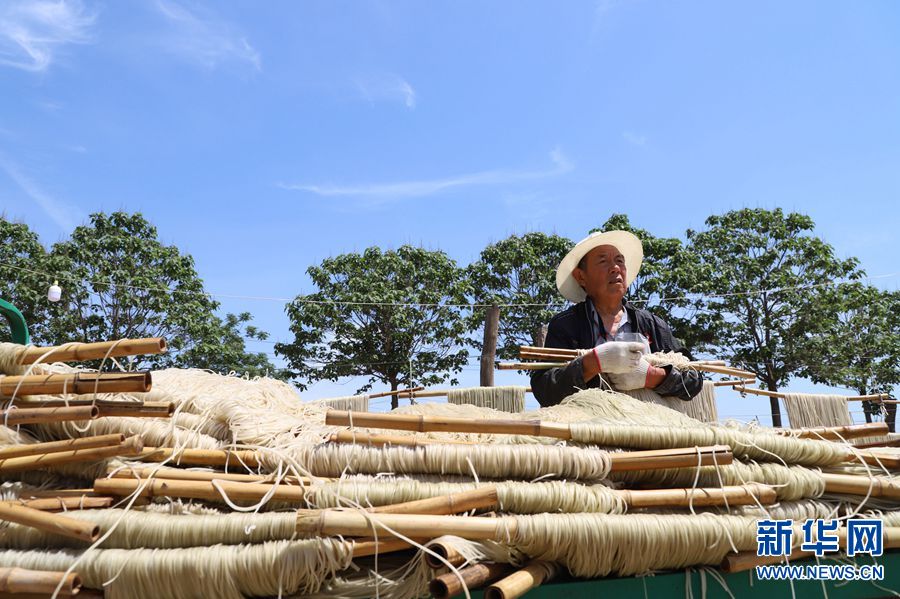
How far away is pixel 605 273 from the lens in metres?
2.79

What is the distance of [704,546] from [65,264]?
1300 centimetres

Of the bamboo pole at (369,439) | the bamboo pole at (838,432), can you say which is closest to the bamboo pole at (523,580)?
the bamboo pole at (369,439)

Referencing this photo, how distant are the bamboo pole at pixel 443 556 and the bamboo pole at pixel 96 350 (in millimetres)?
582

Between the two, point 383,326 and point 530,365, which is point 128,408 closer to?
point 530,365

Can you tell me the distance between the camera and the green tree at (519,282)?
12.9 m

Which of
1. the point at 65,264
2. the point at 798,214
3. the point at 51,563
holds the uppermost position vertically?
the point at 798,214

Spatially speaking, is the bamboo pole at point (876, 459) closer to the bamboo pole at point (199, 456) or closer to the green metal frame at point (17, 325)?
the bamboo pole at point (199, 456)

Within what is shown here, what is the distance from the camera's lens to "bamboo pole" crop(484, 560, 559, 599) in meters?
0.96

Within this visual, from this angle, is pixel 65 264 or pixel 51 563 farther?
pixel 65 264

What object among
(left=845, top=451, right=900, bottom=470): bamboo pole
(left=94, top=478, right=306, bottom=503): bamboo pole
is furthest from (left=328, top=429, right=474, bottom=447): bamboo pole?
(left=845, top=451, right=900, bottom=470): bamboo pole

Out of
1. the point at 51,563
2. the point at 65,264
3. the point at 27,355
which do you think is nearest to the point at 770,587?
the point at 51,563

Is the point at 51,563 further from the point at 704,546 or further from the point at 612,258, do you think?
the point at 612,258

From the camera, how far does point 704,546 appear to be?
1.16 m

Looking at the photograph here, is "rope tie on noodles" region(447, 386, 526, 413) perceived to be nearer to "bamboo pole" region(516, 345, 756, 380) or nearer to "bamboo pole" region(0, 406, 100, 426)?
"bamboo pole" region(516, 345, 756, 380)
